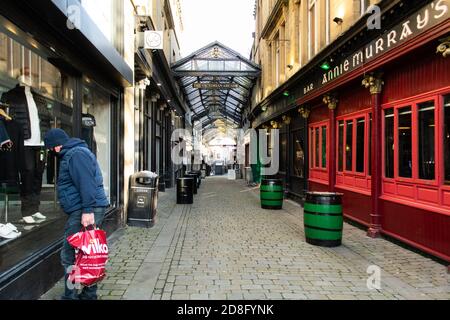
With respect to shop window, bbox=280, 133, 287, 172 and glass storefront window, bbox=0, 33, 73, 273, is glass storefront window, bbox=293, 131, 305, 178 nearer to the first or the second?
shop window, bbox=280, 133, 287, 172

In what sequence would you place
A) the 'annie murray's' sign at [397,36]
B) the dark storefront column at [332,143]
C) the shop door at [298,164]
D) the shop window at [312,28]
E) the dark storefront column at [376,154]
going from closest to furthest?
the 'annie murray's' sign at [397,36], the dark storefront column at [376,154], the dark storefront column at [332,143], the shop window at [312,28], the shop door at [298,164]

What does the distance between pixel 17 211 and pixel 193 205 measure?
7.86m

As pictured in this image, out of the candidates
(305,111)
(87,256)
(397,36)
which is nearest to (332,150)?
(305,111)

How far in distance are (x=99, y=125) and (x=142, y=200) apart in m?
1.76

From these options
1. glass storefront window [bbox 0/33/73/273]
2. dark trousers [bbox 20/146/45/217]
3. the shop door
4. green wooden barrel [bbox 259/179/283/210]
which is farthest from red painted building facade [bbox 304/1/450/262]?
dark trousers [bbox 20/146/45/217]

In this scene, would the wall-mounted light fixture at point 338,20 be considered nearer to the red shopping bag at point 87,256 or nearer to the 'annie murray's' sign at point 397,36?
the 'annie murray's' sign at point 397,36

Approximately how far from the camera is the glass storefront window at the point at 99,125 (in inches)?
274

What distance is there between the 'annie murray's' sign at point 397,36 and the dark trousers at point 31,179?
552 cm

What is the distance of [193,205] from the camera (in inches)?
507

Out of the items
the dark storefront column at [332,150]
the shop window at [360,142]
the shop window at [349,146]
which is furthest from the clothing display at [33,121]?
the dark storefront column at [332,150]

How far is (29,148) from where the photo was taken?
17.7ft
